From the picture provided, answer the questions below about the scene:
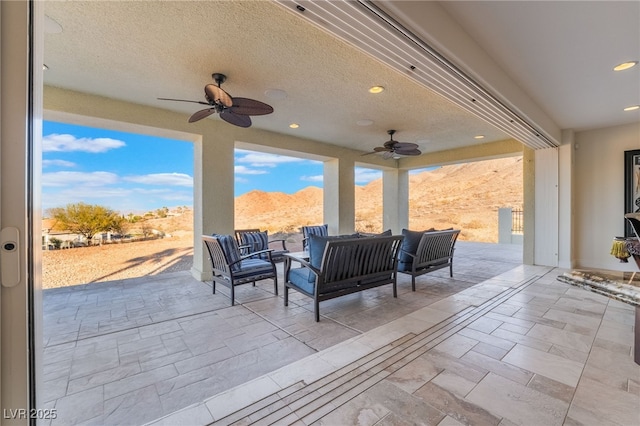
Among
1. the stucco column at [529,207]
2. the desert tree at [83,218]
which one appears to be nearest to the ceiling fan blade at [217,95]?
the desert tree at [83,218]

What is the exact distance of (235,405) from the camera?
1636 mm

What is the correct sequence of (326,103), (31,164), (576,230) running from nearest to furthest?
(31,164) → (326,103) → (576,230)

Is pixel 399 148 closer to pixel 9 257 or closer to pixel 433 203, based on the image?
pixel 9 257

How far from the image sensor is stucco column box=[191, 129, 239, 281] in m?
4.69

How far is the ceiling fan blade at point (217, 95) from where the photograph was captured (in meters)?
2.66

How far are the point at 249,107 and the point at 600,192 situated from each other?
6.65m

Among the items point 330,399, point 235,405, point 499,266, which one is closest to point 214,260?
point 235,405

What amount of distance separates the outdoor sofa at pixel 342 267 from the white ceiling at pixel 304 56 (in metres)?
1.98

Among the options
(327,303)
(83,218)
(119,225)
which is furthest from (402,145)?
(83,218)

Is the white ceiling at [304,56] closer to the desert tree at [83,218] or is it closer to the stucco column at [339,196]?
the desert tree at [83,218]

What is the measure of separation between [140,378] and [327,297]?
1.76 meters

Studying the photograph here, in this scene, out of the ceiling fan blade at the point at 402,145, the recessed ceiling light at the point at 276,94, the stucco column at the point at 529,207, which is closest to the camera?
the recessed ceiling light at the point at 276,94

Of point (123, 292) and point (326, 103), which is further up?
point (326, 103)

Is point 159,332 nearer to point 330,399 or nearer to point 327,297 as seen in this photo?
point 327,297
